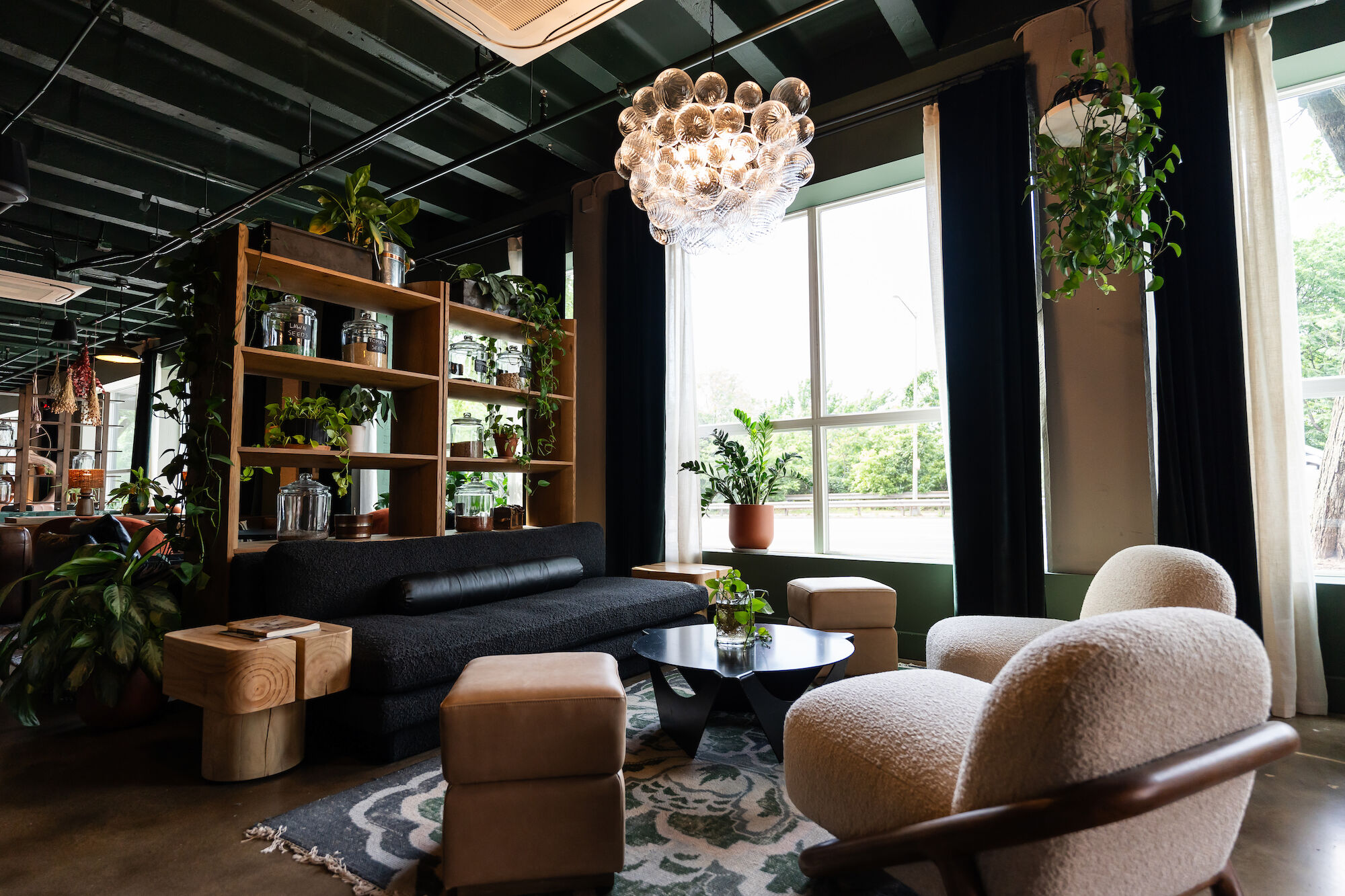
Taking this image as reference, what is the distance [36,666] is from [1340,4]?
5765 millimetres

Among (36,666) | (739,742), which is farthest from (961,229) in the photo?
(36,666)

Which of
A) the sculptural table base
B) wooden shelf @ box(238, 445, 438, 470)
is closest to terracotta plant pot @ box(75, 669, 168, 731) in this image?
wooden shelf @ box(238, 445, 438, 470)

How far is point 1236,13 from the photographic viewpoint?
2994mm

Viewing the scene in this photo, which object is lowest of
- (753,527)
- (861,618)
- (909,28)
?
(861,618)

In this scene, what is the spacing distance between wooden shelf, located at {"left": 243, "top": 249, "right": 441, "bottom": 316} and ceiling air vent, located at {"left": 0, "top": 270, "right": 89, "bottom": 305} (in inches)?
154

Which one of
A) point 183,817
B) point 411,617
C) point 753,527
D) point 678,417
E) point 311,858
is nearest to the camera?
point 311,858

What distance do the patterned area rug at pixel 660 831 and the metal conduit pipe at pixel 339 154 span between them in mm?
2574

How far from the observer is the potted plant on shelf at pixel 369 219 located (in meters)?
3.29

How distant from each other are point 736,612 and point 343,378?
7.11 ft

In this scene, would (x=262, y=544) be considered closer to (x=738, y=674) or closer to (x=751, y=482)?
(x=738, y=674)

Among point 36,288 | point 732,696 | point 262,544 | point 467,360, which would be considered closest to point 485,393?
point 467,360

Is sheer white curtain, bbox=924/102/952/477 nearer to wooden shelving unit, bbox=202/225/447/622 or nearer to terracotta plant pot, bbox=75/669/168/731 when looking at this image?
wooden shelving unit, bbox=202/225/447/622

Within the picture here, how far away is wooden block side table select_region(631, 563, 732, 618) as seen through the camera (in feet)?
13.6

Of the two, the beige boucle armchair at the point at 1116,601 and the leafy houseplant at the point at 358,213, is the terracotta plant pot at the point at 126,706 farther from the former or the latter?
the beige boucle armchair at the point at 1116,601
